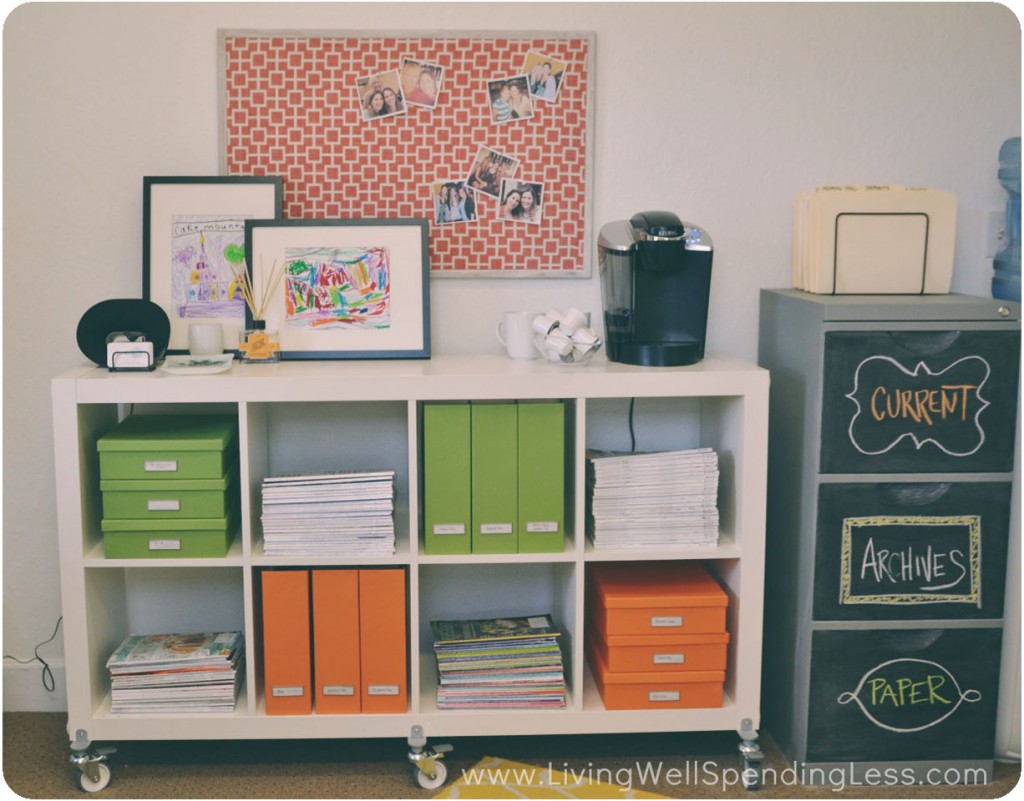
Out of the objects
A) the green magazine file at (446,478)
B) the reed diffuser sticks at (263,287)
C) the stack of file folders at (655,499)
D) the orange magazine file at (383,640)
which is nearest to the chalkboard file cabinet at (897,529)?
the stack of file folders at (655,499)

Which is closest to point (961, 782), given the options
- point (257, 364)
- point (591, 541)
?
point (591, 541)

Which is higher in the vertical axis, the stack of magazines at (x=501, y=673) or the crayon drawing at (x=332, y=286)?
the crayon drawing at (x=332, y=286)

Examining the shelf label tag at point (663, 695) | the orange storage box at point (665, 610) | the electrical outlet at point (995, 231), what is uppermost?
the electrical outlet at point (995, 231)

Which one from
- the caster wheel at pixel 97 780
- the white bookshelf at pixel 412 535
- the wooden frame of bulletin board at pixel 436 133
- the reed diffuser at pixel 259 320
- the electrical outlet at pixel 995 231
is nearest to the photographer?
the white bookshelf at pixel 412 535

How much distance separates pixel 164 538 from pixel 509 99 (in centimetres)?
136

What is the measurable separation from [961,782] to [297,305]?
6.43ft

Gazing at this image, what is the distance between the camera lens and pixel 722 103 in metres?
2.76

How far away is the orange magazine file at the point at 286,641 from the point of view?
2.47 m

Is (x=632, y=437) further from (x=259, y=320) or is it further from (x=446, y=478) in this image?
(x=259, y=320)

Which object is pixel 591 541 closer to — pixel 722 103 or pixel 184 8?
pixel 722 103

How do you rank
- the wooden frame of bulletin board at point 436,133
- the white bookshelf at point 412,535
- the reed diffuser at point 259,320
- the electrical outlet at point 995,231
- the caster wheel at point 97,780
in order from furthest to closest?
the electrical outlet at point 995,231 → the wooden frame of bulletin board at point 436,133 → the reed diffuser at point 259,320 → the caster wheel at point 97,780 → the white bookshelf at point 412,535

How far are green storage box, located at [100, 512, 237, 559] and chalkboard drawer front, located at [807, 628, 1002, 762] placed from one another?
1395 mm

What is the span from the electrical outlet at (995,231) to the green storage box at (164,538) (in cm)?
207

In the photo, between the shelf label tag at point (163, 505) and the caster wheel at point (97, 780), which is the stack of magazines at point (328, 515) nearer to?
the shelf label tag at point (163, 505)
